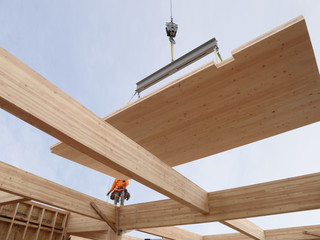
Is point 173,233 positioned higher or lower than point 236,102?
lower

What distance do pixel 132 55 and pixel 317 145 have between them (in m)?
35.1

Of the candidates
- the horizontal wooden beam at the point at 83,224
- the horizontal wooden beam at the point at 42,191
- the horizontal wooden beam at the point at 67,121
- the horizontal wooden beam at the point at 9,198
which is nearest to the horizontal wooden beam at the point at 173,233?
the horizontal wooden beam at the point at 83,224

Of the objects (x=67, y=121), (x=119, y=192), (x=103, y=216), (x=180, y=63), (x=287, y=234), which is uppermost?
(x=180, y=63)

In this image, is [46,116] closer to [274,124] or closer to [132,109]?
[132,109]

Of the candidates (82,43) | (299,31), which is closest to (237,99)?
(299,31)

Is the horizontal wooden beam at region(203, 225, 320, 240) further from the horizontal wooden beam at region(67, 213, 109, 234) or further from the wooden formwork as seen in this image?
the wooden formwork

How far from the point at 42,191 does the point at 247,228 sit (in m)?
5.44

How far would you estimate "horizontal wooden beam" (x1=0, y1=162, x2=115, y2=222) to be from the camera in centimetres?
552

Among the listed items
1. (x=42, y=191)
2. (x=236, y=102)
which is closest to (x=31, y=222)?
(x=42, y=191)

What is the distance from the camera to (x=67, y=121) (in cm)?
325

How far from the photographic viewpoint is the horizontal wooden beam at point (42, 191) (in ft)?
18.1

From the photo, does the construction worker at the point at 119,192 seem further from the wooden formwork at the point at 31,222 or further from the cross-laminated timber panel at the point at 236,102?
the cross-laminated timber panel at the point at 236,102

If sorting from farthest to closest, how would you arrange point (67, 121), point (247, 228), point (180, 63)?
1. point (247, 228)
2. point (180, 63)
3. point (67, 121)

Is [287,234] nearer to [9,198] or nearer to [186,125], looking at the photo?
[186,125]
